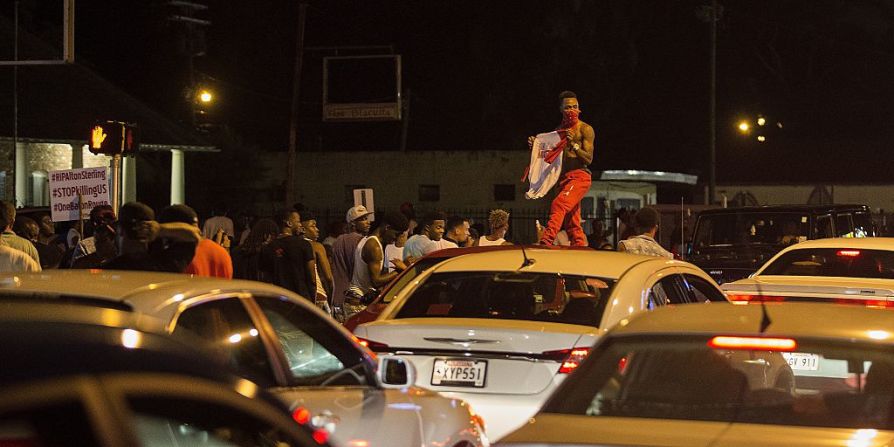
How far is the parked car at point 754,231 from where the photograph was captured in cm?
1786

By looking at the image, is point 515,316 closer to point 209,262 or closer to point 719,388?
point 209,262

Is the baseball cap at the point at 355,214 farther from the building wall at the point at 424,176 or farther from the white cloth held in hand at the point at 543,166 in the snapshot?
the building wall at the point at 424,176

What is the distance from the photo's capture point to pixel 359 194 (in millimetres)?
20875

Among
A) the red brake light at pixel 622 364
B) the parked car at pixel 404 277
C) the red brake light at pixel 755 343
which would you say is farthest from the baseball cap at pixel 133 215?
the red brake light at pixel 755 343

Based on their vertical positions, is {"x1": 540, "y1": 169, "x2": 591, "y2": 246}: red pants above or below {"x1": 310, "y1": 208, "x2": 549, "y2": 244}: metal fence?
above

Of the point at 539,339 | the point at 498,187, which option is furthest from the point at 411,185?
the point at 539,339

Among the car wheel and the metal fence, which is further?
the metal fence

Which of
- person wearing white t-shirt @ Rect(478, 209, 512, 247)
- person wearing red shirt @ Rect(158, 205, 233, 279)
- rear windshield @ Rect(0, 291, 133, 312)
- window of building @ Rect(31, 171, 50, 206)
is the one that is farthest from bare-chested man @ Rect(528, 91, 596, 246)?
window of building @ Rect(31, 171, 50, 206)

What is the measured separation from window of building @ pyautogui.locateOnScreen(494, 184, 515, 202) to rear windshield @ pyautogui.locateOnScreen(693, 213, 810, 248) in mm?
24616

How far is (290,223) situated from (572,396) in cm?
852

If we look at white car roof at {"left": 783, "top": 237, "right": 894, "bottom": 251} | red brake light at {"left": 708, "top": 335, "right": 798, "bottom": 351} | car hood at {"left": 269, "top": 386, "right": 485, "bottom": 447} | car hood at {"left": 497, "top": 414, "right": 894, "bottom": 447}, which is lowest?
car hood at {"left": 269, "top": 386, "right": 485, "bottom": 447}

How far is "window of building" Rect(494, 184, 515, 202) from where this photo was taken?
43625 mm

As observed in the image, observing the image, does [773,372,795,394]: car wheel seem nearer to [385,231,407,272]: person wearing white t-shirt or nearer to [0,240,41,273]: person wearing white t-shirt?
[0,240,41,273]: person wearing white t-shirt

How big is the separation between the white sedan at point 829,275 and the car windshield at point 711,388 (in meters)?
5.95
